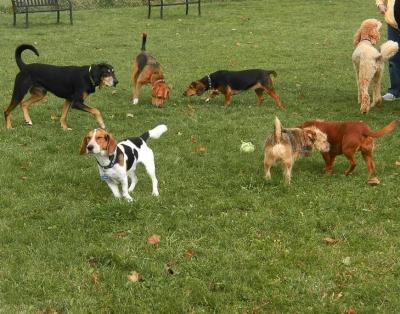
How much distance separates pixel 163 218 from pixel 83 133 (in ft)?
12.6

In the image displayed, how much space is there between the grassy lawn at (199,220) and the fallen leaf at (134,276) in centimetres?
5

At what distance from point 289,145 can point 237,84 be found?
4394 millimetres

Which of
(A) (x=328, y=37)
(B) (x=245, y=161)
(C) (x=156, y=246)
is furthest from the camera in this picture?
(A) (x=328, y=37)

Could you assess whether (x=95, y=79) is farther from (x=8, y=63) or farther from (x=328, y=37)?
(x=328, y=37)

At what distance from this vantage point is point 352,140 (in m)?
6.61

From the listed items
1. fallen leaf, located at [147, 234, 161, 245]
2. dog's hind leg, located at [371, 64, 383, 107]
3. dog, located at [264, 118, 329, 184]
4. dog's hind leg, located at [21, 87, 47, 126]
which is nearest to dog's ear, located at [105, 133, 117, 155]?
fallen leaf, located at [147, 234, 161, 245]

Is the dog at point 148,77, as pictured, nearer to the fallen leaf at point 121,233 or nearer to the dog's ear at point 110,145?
the dog's ear at point 110,145

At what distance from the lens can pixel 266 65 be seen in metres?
14.9

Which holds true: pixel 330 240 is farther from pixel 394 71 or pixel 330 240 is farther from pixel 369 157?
pixel 394 71

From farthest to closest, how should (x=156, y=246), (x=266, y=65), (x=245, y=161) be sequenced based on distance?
(x=266, y=65) < (x=245, y=161) < (x=156, y=246)

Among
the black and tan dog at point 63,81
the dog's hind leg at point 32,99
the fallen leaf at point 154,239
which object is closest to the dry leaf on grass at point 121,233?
the fallen leaf at point 154,239

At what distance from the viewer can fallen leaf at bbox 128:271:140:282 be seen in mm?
4715

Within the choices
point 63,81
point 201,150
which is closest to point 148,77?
point 63,81

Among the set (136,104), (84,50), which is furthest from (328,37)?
(136,104)
